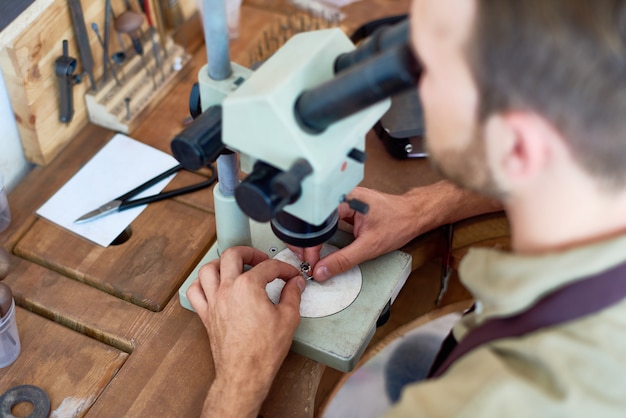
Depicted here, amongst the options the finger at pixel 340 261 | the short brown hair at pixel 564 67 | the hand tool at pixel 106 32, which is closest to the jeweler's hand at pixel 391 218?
the finger at pixel 340 261

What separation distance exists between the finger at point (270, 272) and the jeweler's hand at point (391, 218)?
0.04m

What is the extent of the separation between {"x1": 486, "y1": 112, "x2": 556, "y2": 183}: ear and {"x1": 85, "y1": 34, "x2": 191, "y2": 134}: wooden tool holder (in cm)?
87

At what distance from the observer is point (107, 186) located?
1.35 meters

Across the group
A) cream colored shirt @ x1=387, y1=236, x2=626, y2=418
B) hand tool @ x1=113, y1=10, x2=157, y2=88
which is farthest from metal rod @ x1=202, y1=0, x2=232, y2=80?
hand tool @ x1=113, y1=10, x2=157, y2=88

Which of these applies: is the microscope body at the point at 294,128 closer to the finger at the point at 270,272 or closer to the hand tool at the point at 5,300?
the finger at the point at 270,272

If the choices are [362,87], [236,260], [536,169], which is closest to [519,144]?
[536,169]

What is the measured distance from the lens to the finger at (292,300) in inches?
42.1

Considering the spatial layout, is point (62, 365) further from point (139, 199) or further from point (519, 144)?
point (519, 144)

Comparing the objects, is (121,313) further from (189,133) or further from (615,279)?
(615,279)

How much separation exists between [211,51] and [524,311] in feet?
1.62

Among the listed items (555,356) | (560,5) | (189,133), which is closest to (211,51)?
(189,133)

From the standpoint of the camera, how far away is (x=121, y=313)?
1179 millimetres

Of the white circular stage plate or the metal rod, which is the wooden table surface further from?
the metal rod

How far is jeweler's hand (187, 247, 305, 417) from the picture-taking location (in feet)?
3.32
